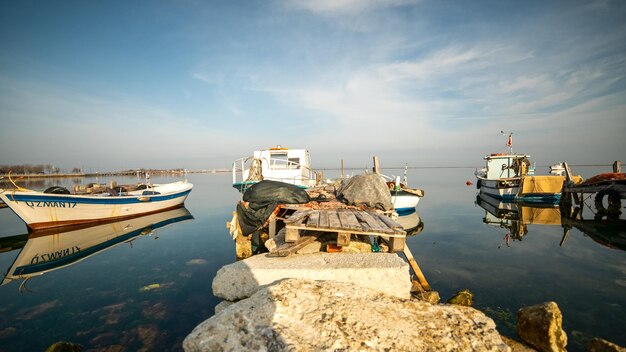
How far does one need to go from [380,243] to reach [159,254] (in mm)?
9252

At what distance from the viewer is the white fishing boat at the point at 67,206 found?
42.9ft

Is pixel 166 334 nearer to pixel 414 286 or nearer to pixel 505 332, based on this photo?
pixel 414 286

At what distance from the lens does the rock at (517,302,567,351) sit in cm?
372

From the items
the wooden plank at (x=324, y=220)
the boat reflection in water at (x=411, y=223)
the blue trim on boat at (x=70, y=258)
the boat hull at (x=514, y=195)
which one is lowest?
the boat reflection in water at (x=411, y=223)

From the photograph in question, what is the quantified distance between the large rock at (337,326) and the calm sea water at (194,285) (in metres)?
2.85

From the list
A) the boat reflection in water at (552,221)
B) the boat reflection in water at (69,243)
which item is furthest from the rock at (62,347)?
the boat reflection in water at (552,221)

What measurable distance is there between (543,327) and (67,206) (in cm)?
2009

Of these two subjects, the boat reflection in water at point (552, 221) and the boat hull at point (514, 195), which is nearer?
the boat reflection in water at point (552, 221)

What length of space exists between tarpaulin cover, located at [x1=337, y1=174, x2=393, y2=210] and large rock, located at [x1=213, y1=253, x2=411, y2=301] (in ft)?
14.1

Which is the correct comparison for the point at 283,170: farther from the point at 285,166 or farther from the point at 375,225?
the point at 375,225

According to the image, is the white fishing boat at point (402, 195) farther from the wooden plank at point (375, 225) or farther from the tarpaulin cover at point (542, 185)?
the tarpaulin cover at point (542, 185)

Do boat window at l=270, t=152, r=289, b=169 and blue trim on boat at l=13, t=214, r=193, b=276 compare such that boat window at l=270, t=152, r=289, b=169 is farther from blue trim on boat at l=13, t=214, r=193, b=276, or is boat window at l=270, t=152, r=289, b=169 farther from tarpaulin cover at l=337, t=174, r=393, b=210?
tarpaulin cover at l=337, t=174, r=393, b=210

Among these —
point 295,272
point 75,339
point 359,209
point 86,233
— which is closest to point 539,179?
point 359,209

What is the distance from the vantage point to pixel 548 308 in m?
3.96
